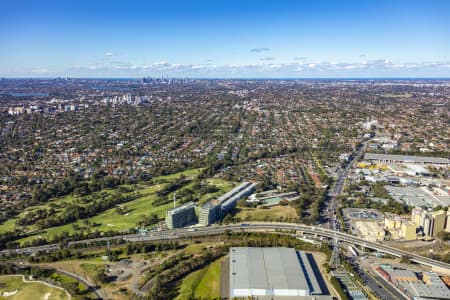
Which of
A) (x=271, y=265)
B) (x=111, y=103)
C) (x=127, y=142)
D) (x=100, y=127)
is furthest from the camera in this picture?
(x=111, y=103)

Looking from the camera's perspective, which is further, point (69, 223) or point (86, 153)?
point (86, 153)

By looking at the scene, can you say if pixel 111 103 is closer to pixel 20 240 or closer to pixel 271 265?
pixel 20 240

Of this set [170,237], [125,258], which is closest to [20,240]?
[125,258]

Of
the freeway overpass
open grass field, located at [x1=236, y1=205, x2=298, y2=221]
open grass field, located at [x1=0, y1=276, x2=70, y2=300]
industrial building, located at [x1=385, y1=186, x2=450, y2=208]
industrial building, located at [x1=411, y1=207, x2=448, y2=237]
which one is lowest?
open grass field, located at [x1=0, y1=276, x2=70, y2=300]

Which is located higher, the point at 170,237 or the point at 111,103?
the point at 111,103

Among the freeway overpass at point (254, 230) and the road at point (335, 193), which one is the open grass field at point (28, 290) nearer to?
the freeway overpass at point (254, 230)

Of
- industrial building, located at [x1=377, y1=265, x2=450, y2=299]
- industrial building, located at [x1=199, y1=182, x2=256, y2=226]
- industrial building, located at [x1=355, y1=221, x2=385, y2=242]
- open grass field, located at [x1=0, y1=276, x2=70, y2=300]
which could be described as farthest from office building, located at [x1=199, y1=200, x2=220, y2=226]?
Answer: industrial building, located at [x1=377, y1=265, x2=450, y2=299]

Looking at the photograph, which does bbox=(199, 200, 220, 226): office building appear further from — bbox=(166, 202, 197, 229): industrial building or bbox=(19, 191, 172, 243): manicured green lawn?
bbox=(19, 191, 172, 243): manicured green lawn
